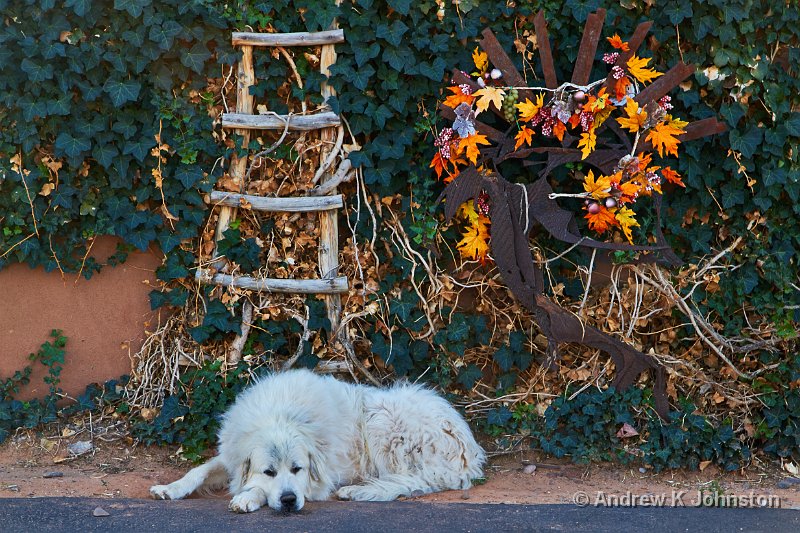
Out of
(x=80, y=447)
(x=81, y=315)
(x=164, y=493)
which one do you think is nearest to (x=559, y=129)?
(x=164, y=493)

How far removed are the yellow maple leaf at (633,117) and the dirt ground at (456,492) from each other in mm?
2041

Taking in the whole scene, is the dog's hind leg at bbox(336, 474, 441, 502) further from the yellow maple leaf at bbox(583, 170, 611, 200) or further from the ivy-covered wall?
the yellow maple leaf at bbox(583, 170, 611, 200)

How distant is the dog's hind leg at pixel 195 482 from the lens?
188 inches

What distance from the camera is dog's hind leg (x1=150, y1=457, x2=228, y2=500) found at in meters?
4.77

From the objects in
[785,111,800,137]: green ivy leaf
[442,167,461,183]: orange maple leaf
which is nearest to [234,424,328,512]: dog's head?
[442,167,461,183]: orange maple leaf

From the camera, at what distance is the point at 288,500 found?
4.36 meters

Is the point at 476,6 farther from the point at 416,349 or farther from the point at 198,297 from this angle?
the point at 198,297

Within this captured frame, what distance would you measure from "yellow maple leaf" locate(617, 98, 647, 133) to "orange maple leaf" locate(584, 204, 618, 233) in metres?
0.49

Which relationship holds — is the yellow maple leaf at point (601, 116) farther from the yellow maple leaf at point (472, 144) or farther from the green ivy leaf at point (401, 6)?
the green ivy leaf at point (401, 6)

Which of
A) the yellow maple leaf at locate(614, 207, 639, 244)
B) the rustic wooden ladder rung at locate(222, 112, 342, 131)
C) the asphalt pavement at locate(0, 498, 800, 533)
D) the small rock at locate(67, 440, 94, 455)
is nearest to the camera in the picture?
the asphalt pavement at locate(0, 498, 800, 533)

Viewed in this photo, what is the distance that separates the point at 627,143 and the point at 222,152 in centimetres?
250

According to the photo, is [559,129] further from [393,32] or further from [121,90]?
[121,90]

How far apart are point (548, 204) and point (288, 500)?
2315 mm

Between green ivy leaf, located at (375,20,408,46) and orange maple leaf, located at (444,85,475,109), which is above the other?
green ivy leaf, located at (375,20,408,46)
